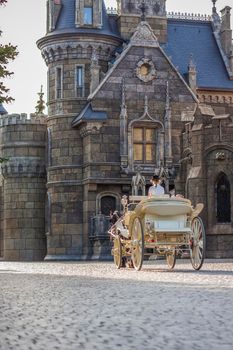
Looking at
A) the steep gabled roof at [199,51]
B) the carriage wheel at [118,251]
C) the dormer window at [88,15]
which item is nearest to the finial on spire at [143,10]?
the dormer window at [88,15]

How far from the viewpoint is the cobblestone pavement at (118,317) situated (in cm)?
529

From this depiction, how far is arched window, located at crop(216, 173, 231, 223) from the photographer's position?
28.1 metres

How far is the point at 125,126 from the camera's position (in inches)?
1336

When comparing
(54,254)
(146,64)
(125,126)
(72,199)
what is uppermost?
(146,64)

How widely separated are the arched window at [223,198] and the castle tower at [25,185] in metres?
12.1

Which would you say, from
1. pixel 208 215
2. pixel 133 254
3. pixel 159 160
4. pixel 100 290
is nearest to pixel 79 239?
pixel 159 160

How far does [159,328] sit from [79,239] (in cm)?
2829

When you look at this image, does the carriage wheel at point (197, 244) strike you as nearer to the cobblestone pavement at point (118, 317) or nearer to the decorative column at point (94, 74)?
the cobblestone pavement at point (118, 317)

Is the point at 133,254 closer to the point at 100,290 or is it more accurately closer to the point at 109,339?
the point at 100,290

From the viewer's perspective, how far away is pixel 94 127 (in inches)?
1313

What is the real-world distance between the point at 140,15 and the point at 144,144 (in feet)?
24.8

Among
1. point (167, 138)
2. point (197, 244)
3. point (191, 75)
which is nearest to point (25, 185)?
point (167, 138)

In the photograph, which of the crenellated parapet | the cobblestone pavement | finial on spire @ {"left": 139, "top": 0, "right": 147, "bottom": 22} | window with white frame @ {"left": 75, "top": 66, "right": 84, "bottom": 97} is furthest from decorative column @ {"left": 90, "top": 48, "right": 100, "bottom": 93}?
the cobblestone pavement

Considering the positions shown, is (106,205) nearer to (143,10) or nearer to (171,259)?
(143,10)
